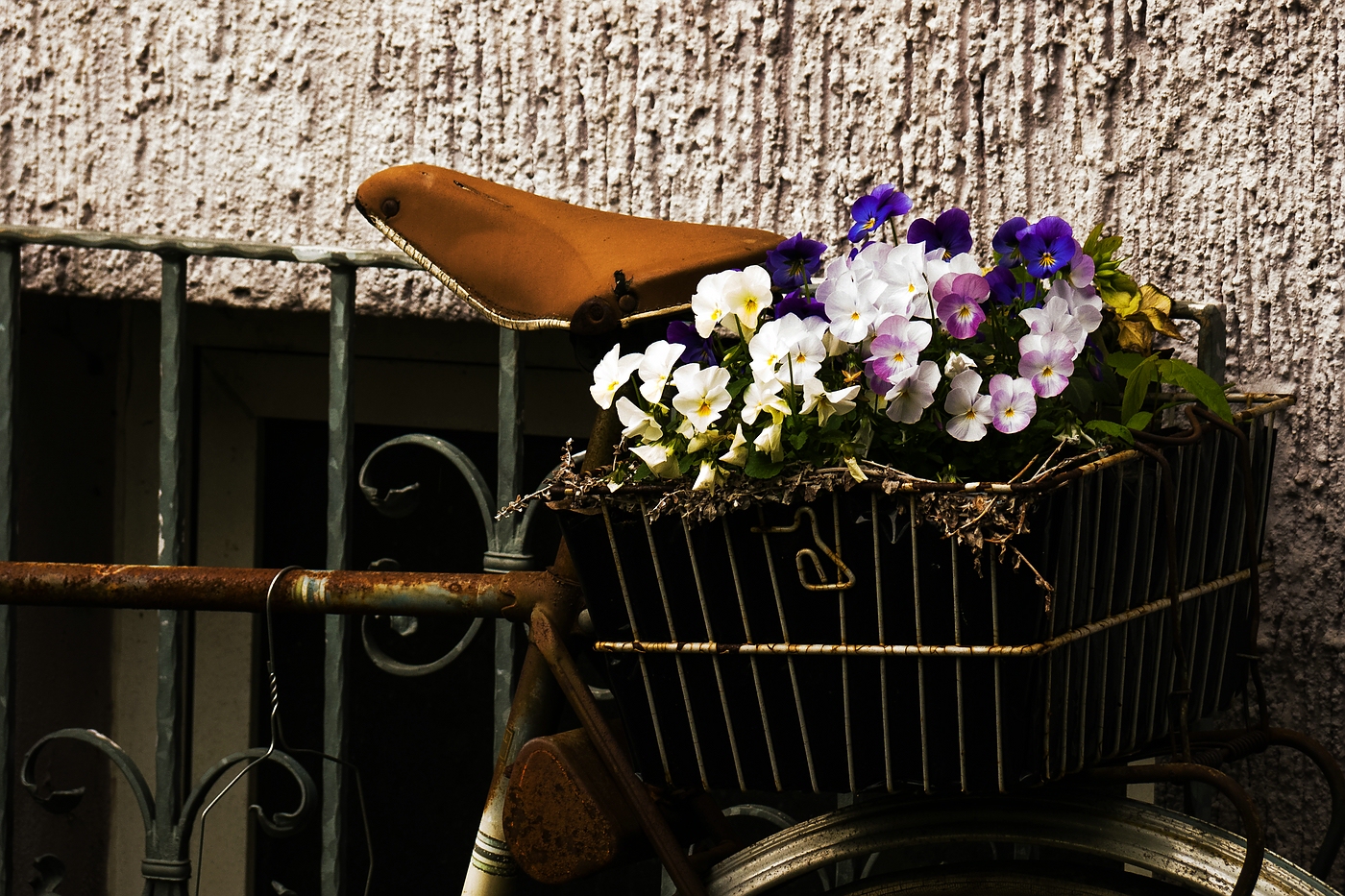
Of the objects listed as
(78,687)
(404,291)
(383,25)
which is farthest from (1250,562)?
(78,687)

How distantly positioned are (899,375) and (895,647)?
209mm

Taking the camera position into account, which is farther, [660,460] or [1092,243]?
[1092,243]

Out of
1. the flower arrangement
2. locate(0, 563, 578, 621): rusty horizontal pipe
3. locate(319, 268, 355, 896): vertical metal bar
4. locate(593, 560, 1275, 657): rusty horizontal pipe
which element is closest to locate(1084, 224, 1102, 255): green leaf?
the flower arrangement

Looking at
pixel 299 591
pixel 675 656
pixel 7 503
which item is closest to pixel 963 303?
pixel 675 656

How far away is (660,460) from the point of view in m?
0.95

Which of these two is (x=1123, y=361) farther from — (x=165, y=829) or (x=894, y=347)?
(x=165, y=829)

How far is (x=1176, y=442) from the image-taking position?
938 millimetres

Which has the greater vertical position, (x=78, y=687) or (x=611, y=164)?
(x=611, y=164)

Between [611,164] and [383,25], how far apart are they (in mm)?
434

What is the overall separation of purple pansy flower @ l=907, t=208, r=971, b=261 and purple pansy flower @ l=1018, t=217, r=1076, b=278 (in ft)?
0.21

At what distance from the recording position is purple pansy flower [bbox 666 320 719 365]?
3.35 ft

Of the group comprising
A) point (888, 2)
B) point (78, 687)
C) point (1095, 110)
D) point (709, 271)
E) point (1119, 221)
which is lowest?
point (78, 687)

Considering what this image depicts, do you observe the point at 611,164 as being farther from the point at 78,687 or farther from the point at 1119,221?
the point at 78,687

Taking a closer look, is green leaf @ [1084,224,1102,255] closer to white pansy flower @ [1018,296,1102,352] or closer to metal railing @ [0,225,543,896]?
white pansy flower @ [1018,296,1102,352]
